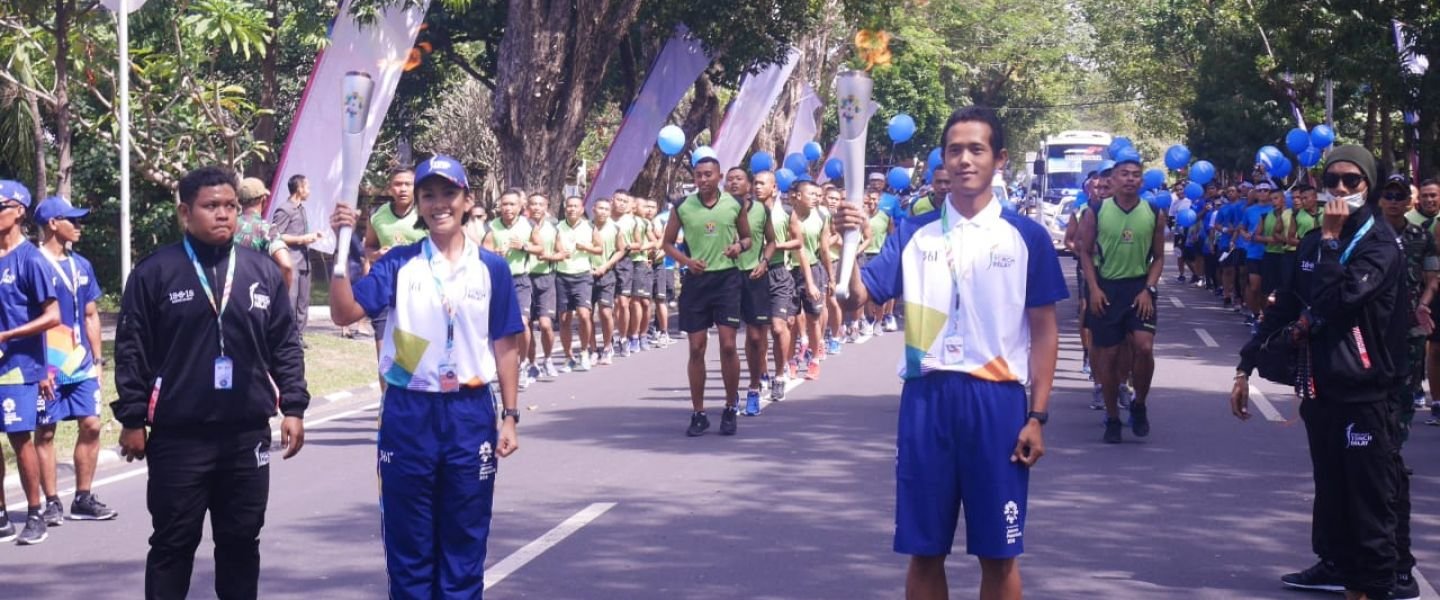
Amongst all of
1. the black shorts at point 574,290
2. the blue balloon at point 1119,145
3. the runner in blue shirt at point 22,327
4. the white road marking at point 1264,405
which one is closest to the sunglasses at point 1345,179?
the runner in blue shirt at point 22,327

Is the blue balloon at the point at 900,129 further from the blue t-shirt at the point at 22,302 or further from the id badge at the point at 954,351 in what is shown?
the id badge at the point at 954,351

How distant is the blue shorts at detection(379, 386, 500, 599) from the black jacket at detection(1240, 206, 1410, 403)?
10.4 feet

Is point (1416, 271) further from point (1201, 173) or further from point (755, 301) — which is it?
point (1201, 173)

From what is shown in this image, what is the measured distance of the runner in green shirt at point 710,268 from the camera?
→ 12.1 m

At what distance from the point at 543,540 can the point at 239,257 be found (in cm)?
267

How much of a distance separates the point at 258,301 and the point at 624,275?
13.5m

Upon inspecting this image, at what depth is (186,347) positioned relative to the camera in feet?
19.5

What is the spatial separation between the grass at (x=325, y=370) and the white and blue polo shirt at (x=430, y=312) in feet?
21.5

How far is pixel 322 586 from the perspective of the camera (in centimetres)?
737

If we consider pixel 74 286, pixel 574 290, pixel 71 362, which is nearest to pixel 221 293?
pixel 74 286

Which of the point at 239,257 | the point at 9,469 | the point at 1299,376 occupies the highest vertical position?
the point at 239,257

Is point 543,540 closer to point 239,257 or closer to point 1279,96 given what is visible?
point 239,257

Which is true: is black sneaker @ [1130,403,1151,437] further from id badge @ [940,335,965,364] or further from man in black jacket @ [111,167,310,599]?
man in black jacket @ [111,167,310,599]

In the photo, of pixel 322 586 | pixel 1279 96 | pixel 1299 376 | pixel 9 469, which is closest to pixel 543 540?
pixel 322 586
